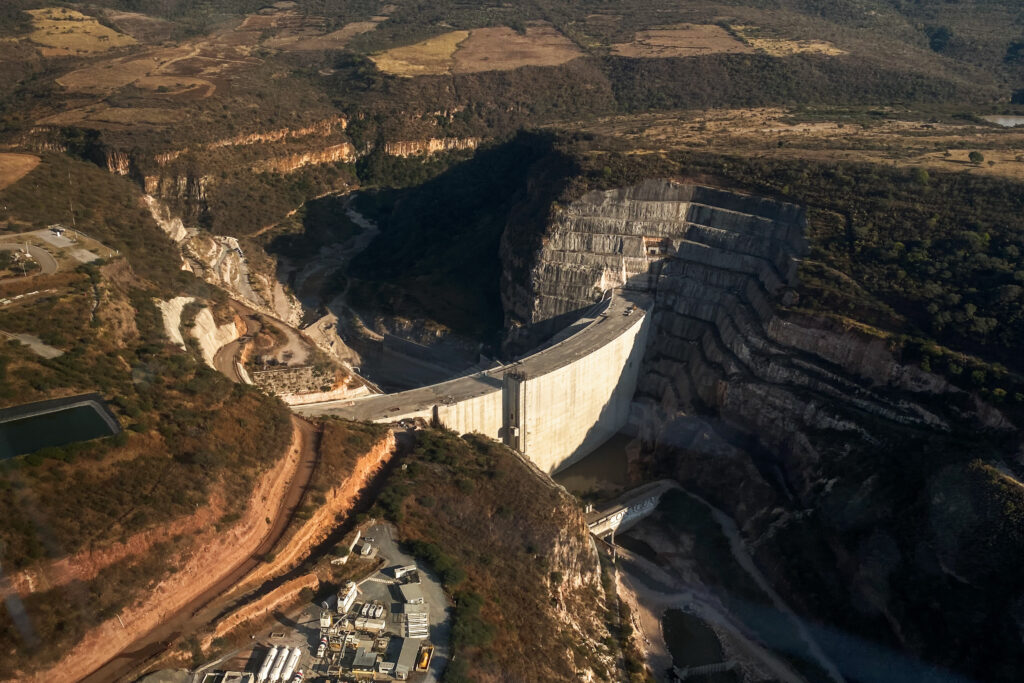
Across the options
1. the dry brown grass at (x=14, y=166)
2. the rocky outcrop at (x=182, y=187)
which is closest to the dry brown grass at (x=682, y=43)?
the rocky outcrop at (x=182, y=187)

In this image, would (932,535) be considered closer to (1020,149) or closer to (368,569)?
(368,569)

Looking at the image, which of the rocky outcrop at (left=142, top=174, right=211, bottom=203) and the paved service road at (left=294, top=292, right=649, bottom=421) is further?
the rocky outcrop at (left=142, top=174, right=211, bottom=203)

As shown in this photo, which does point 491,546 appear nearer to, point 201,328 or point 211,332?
point 201,328

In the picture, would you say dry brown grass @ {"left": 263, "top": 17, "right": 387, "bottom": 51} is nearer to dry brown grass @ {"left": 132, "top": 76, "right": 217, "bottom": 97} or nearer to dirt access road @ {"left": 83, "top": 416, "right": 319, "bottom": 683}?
dry brown grass @ {"left": 132, "top": 76, "right": 217, "bottom": 97}

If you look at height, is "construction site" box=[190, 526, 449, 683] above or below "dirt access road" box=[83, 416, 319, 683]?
below

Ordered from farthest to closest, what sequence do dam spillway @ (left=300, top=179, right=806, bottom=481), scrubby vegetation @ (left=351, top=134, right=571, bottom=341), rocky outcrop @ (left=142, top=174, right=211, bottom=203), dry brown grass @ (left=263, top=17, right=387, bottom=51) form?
1. dry brown grass @ (left=263, top=17, right=387, bottom=51)
2. rocky outcrop @ (left=142, top=174, right=211, bottom=203)
3. scrubby vegetation @ (left=351, top=134, right=571, bottom=341)
4. dam spillway @ (left=300, top=179, right=806, bottom=481)

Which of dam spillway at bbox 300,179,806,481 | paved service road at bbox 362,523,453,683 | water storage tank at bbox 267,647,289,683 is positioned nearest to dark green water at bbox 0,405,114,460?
water storage tank at bbox 267,647,289,683
